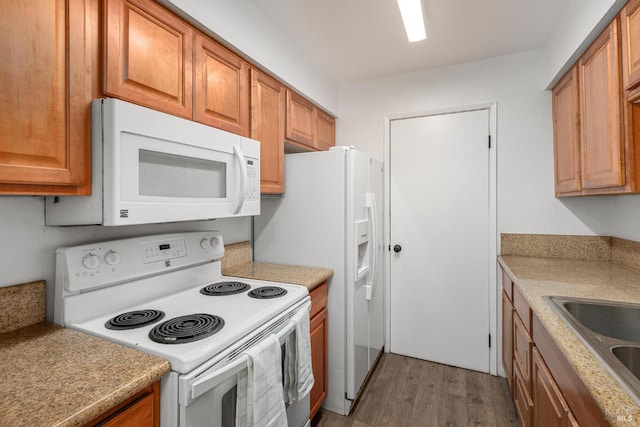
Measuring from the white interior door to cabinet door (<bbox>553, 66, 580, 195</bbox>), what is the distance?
445 mm

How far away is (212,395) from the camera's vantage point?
98 cm

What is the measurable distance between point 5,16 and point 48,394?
986mm

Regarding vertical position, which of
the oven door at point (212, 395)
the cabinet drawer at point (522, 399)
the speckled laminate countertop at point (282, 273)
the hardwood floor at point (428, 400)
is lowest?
the hardwood floor at point (428, 400)

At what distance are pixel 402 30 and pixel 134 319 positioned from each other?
2.19 m

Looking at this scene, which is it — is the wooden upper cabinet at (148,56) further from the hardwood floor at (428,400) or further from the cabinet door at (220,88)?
the hardwood floor at (428,400)

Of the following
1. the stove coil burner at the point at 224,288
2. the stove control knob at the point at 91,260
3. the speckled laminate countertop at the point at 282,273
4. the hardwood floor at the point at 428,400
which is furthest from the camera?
the hardwood floor at the point at 428,400

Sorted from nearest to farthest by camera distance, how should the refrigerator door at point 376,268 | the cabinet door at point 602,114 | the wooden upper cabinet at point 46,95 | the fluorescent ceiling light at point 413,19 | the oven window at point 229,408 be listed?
the wooden upper cabinet at point 46,95
the oven window at point 229,408
the cabinet door at point 602,114
the fluorescent ceiling light at point 413,19
the refrigerator door at point 376,268

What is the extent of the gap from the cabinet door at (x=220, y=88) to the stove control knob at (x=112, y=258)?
67 cm

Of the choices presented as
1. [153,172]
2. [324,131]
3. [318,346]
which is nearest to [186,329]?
[153,172]

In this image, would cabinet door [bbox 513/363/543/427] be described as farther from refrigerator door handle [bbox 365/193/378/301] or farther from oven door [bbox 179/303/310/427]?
oven door [bbox 179/303/310/427]

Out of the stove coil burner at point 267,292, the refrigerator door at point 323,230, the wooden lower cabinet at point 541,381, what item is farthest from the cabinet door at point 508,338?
the stove coil burner at point 267,292

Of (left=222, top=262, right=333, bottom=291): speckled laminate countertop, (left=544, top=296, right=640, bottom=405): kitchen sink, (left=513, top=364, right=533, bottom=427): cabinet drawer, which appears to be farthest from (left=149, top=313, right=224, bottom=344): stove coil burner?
(left=513, top=364, right=533, bottom=427): cabinet drawer

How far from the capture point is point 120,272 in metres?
1.31

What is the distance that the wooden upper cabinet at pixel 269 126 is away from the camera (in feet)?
6.02
